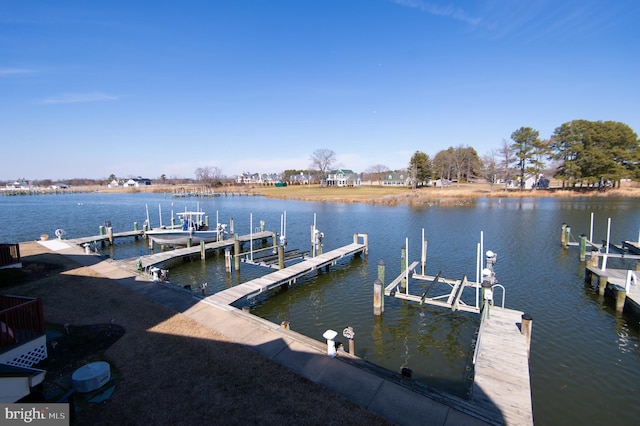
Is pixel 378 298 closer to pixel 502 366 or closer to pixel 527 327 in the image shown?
pixel 527 327

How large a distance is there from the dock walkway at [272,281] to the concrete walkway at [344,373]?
1082 millimetres

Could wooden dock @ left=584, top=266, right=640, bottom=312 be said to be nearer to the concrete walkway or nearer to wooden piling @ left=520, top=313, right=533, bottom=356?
wooden piling @ left=520, top=313, right=533, bottom=356

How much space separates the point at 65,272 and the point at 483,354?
20585 mm

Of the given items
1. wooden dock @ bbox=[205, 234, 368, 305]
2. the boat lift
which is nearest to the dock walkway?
wooden dock @ bbox=[205, 234, 368, 305]

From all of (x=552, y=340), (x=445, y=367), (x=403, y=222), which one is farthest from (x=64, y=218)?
(x=552, y=340)

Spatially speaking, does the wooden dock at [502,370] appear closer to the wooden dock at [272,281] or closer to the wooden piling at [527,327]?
the wooden piling at [527,327]

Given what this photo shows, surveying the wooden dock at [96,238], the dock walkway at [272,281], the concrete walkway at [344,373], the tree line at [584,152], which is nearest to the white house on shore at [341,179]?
the tree line at [584,152]

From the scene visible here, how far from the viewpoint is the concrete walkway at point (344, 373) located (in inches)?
276

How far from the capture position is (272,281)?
17000mm

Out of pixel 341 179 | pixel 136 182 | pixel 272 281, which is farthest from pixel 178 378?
pixel 136 182

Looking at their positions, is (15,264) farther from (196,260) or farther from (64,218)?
(64,218)

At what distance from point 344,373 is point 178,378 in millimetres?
4366

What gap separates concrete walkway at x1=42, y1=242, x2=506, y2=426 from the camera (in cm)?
702

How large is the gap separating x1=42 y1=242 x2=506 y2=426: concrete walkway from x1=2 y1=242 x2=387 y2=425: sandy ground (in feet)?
1.13
